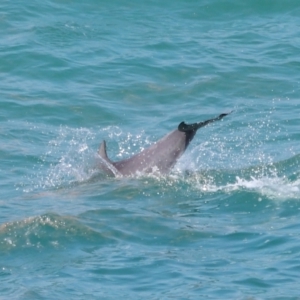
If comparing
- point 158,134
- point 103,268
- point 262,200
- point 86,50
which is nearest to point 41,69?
point 86,50

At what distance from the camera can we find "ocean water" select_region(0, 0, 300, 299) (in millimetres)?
8062

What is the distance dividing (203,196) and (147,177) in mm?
865

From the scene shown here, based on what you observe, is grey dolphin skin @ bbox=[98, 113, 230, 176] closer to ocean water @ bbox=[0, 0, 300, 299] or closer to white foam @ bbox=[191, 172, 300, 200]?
ocean water @ bbox=[0, 0, 300, 299]

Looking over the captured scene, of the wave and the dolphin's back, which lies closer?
the wave

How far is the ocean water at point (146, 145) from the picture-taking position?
26.5ft

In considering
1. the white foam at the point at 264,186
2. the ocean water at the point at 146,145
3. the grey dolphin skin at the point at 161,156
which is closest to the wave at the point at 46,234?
the ocean water at the point at 146,145

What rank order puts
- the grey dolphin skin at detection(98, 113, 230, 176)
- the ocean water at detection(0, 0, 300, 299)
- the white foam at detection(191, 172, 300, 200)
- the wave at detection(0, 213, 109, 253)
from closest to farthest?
the ocean water at detection(0, 0, 300, 299)
the wave at detection(0, 213, 109, 253)
the white foam at detection(191, 172, 300, 200)
the grey dolphin skin at detection(98, 113, 230, 176)

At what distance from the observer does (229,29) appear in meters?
19.2

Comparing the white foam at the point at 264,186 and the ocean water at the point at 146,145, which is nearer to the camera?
the ocean water at the point at 146,145

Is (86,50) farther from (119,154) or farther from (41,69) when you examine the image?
(119,154)

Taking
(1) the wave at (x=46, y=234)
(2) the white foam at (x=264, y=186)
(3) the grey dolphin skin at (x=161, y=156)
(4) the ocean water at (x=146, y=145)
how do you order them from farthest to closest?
(3) the grey dolphin skin at (x=161, y=156), (2) the white foam at (x=264, y=186), (1) the wave at (x=46, y=234), (4) the ocean water at (x=146, y=145)

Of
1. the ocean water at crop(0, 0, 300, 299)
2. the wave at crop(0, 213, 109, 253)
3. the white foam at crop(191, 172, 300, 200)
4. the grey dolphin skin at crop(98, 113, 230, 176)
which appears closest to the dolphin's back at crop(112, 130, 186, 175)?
the grey dolphin skin at crop(98, 113, 230, 176)

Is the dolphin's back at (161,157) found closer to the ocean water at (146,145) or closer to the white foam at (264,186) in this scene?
the ocean water at (146,145)

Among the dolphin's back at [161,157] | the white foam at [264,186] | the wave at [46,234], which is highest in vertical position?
the dolphin's back at [161,157]
